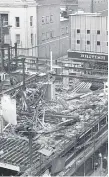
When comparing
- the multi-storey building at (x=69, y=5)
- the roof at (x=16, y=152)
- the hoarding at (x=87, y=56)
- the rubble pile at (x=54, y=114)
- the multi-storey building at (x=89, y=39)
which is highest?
the multi-storey building at (x=69, y=5)

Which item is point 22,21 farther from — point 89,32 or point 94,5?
point 89,32

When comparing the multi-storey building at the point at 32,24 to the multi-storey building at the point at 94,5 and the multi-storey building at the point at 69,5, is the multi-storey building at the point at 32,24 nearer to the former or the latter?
the multi-storey building at the point at 94,5

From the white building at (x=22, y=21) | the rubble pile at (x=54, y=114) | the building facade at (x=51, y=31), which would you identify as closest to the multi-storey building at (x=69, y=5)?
the building facade at (x=51, y=31)

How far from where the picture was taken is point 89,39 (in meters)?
31.1

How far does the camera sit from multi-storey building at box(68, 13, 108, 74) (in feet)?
99.4

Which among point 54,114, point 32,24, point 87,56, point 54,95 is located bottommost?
point 54,114

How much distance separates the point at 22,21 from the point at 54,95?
1251cm

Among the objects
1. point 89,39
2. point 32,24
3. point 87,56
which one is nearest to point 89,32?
point 89,39

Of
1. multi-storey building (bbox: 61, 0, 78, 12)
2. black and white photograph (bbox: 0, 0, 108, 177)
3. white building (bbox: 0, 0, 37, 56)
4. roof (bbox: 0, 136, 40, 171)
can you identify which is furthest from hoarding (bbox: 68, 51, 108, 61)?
roof (bbox: 0, 136, 40, 171)

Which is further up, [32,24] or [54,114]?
[32,24]

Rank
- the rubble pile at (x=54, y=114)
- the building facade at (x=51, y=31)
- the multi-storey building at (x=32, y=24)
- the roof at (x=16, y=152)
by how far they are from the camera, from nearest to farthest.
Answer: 1. the roof at (x=16, y=152)
2. the rubble pile at (x=54, y=114)
3. the multi-storey building at (x=32, y=24)
4. the building facade at (x=51, y=31)

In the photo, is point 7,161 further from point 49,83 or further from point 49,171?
point 49,83

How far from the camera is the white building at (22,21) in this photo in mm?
A: 34688

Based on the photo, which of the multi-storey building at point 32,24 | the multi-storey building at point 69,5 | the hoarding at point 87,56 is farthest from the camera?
the multi-storey building at point 69,5
